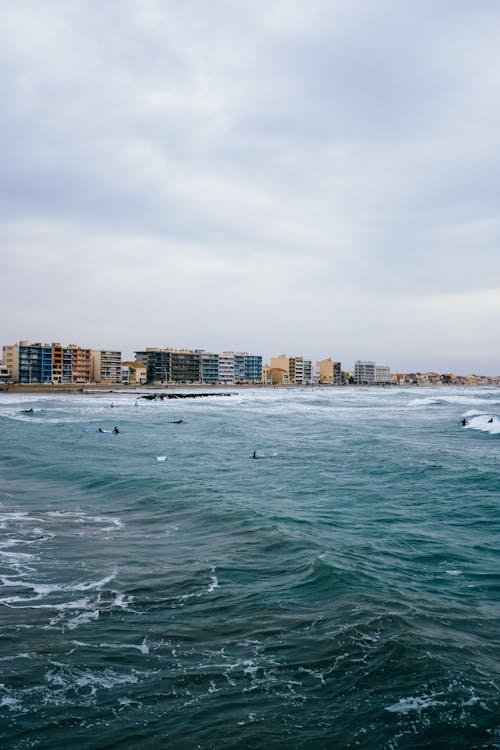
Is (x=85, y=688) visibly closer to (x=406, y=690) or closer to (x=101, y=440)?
(x=406, y=690)

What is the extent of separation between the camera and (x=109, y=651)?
8008 mm

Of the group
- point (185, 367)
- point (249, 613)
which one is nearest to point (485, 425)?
point (249, 613)

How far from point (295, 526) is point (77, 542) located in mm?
5728

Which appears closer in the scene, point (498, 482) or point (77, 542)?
point (77, 542)

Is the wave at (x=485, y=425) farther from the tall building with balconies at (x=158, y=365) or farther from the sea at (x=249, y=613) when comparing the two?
the tall building with balconies at (x=158, y=365)

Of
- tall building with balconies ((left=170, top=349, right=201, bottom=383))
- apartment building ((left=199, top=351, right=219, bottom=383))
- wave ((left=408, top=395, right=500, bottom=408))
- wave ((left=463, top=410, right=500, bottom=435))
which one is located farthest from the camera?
apartment building ((left=199, top=351, right=219, bottom=383))

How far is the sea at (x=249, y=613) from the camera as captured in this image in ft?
21.3

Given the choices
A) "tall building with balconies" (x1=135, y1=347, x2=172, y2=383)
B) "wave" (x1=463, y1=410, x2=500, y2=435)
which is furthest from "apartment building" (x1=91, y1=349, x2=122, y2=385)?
"wave" (x1=463, y1=410, x2=500, y2=435)

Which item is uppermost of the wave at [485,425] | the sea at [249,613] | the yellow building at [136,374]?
the yellow building at [136,374]

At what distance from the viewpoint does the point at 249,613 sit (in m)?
9.34

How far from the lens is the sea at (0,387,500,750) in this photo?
255 inches

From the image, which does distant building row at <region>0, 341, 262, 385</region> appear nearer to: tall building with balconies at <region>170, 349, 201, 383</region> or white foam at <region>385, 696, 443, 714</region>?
tall building with balconies at <region>170, 349, 201, 383</region>

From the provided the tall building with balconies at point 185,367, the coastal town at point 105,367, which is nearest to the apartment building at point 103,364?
the coastal town at point 105,367

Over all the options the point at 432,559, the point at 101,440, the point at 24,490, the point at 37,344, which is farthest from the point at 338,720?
the point at 37,344
